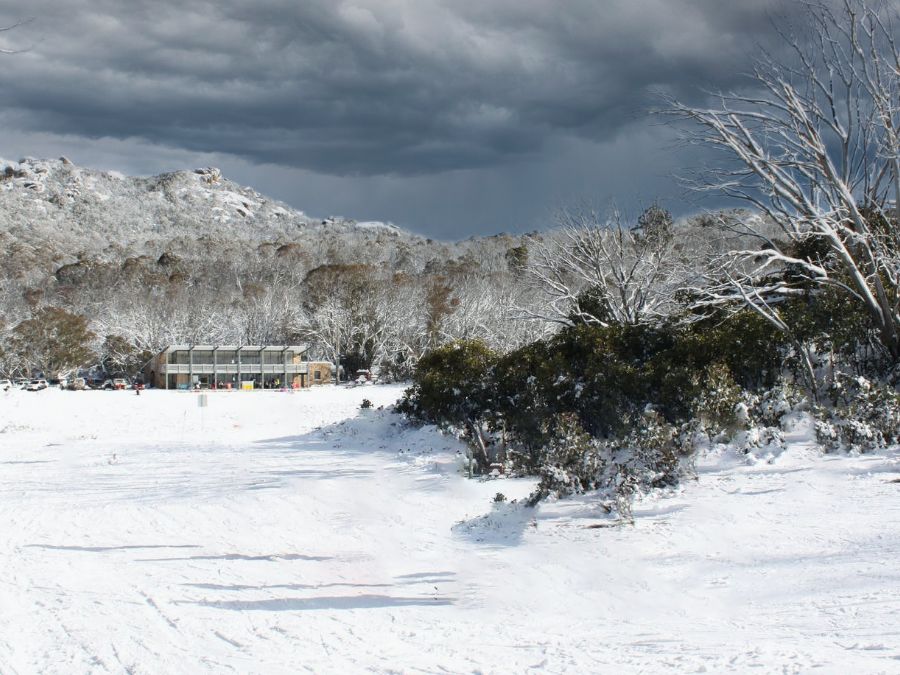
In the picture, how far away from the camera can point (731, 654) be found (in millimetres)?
5191

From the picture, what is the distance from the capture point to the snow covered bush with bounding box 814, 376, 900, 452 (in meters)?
9.94

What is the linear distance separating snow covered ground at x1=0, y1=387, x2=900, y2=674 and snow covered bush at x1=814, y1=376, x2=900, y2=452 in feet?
1.23

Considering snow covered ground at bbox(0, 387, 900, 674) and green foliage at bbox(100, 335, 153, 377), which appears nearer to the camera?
snow covered ground at bbox(0, 387, 900, 674)

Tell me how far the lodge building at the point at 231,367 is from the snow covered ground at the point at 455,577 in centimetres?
4217

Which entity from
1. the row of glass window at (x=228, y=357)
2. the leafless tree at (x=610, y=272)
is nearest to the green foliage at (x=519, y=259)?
the leafless tree at (x=610, y=272)

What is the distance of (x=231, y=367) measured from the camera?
5638cm

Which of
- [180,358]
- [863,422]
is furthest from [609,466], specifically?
[180,358]

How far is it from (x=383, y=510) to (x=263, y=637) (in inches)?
205

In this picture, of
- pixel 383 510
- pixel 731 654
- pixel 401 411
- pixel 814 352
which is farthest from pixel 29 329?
pixel 731 654

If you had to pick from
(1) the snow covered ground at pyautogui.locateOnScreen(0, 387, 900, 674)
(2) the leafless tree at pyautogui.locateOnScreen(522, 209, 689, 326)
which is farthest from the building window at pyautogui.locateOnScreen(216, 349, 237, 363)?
(1) the snow covered ground at pyautogui.locateOnScreen(0, 387, 900, 674)

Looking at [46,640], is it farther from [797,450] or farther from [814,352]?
[814,352]

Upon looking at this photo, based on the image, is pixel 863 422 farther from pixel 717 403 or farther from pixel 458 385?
pixel 458 385

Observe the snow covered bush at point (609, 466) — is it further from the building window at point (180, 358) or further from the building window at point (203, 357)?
the building window at point (180, 358)

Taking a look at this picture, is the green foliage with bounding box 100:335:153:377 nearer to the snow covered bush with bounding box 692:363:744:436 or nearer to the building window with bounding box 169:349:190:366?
the building window with bounding box 169:349:190:366
